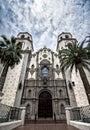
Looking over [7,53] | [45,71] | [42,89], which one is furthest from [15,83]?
[45,71]

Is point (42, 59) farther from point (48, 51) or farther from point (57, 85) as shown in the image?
point (57, 85)

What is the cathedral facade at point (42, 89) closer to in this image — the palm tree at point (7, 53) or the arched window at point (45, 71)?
the arched window at point (45, 71)

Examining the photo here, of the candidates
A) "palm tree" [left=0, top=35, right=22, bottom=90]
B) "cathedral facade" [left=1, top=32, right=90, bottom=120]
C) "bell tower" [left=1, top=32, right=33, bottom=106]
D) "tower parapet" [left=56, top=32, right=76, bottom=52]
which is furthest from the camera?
"tower parapet" [left=56, top=32, right=76, bottom=52]

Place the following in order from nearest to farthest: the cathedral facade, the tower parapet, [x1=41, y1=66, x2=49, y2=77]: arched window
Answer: the cathedral facade, [x1=41, y1=66, x2=49, y2=77]: arched window, the tower parapet

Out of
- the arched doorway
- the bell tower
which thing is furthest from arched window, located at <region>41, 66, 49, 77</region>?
the arched doorway

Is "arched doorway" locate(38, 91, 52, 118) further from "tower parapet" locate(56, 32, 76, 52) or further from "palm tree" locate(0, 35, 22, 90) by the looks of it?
"tower parapet" locate(56, 32, 76, 52)

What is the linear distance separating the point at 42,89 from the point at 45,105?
3499 mm

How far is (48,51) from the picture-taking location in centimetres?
3023

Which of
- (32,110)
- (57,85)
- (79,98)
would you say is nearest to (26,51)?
(57,85)

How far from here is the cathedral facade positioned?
64.8ft

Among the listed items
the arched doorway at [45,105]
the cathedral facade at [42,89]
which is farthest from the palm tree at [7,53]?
the arched doorway at [45,105]

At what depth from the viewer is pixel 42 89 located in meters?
22.8

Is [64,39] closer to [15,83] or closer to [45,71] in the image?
[45,71]

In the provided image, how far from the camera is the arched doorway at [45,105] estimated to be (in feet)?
67.5
